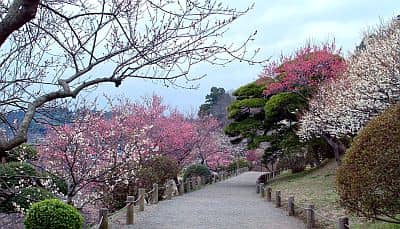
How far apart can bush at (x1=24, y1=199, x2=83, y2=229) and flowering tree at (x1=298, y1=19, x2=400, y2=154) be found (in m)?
8.49

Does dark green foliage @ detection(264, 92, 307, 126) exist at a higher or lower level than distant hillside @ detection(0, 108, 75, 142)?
higher

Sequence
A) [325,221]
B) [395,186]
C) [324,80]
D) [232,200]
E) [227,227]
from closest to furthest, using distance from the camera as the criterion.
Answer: [395,186]
[325,221]
[227,227]
[232,200]
[324,80]

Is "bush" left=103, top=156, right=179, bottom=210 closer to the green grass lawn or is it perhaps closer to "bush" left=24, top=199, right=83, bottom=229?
the green grass lawn

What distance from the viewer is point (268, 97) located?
2662 cm

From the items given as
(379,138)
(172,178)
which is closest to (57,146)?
(379,138)

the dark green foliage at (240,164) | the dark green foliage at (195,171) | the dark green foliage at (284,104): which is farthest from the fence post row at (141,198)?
the dark green foliage at (240,164)

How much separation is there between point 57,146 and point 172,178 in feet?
36.8

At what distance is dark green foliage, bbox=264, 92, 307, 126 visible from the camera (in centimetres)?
2409

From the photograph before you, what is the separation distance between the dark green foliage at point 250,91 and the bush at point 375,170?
1925cm

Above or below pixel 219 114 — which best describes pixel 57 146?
below

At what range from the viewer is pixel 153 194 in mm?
17562

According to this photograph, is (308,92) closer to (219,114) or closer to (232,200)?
(232,200)

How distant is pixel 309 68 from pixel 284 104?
7.70 ft

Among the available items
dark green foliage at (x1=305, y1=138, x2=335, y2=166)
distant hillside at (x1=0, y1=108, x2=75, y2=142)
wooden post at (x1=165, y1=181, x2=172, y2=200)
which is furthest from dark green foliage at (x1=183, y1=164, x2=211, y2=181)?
distant hillside at (x1=0, y1=108, x2=75, y2=142)
